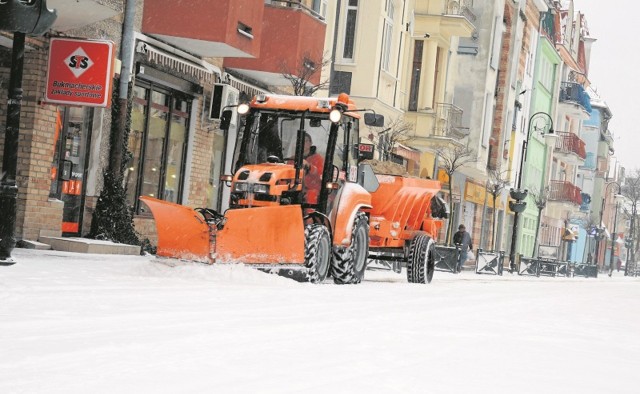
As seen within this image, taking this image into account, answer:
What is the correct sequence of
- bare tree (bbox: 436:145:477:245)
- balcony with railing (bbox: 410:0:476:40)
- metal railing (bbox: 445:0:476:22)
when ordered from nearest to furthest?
balcony with railing (bbox: 410:0:476:40), metal railing (bbox: 445:0:476:22), bare tree (bbox: 436:145:477:245)

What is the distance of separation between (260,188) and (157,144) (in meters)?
8.55

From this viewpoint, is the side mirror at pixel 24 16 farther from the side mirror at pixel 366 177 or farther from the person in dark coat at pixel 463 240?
the person in dark coat at pixel 463 240

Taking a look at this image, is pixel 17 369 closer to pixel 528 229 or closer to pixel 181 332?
pixel 181 332

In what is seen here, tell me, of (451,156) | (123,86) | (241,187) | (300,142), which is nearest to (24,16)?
(241,187)

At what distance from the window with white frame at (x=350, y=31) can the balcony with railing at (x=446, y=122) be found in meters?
8.94

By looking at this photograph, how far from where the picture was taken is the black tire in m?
17.5

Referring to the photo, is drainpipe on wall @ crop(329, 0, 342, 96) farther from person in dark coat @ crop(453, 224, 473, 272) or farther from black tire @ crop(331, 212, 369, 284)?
black tire @ crop(331, 212, 369, 284)

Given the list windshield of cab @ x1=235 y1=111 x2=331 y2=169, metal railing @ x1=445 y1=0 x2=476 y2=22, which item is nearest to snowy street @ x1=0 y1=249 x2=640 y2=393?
windshield of cab @ x1=235 y1=111 x2=331 y2=169

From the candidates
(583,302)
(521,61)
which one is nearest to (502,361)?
(583,302)

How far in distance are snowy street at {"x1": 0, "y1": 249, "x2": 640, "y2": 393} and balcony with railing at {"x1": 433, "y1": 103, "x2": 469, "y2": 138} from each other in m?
27.8

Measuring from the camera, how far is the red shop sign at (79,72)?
63.1 ft

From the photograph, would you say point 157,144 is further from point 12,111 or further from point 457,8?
point 457,8

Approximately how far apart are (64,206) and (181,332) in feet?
41.0

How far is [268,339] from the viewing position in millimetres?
8695
